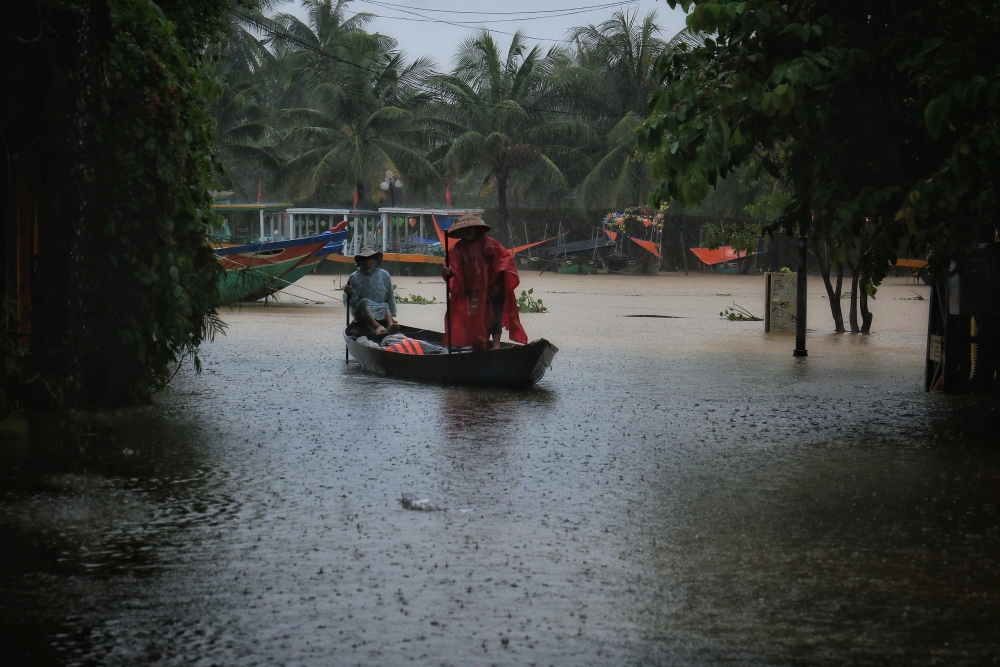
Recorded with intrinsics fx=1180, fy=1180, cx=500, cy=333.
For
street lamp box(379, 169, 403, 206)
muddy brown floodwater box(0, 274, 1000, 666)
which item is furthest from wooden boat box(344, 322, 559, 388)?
street lamp box(379, 169, 403, 206)

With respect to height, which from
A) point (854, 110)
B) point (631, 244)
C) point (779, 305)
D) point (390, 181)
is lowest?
point (779, 305)

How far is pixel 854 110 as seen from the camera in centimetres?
929

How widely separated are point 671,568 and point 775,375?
8.08 m

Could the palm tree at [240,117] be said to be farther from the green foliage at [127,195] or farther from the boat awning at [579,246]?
the green foliage at [127,195]

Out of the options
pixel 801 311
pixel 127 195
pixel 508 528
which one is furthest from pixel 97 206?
pixel 801 311

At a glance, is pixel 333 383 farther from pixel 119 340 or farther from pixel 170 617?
pixel 170 617

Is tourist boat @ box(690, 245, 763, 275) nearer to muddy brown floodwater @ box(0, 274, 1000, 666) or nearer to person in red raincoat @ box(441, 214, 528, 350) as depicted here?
person in red raincoat @ box(441, 214, 528, 350)

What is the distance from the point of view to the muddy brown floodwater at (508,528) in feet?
13.4

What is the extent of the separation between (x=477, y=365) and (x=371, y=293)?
369 centimetres

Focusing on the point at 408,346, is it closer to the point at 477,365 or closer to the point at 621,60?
the point at 477,365

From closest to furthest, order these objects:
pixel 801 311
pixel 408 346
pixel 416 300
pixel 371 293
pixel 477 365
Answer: pixel 477 365 < pixel 408 346 < pixel 371 293 < pixel 801 311 < pixel 416 300

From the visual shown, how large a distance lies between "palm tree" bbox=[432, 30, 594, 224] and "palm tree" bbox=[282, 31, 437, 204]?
1.32 m

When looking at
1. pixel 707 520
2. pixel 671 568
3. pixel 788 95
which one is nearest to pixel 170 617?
pixel 671 568

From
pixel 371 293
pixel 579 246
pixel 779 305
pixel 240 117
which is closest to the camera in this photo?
pixel 371 293
